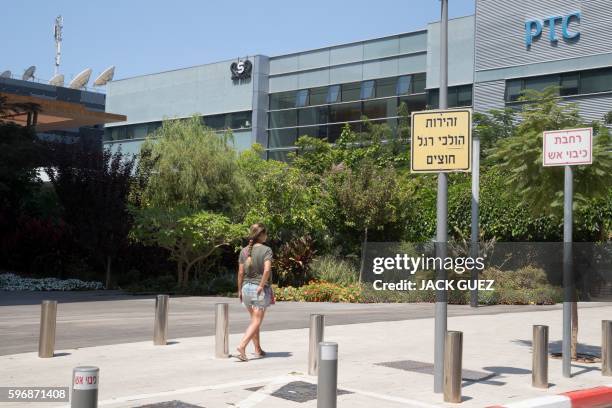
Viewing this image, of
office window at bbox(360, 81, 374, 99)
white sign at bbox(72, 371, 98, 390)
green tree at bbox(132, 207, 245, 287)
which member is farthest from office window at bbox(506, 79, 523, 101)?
white sign at bbox(72, 371, 98, 390)

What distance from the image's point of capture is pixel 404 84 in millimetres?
39000

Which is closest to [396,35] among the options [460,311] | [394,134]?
[394,134]

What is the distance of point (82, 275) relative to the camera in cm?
2733

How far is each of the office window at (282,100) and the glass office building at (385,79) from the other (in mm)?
60

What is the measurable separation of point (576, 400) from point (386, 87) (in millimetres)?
32710

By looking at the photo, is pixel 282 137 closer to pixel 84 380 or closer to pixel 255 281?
pixel 255 281

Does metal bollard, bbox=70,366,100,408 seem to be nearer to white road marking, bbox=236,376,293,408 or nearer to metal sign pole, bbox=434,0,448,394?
white road marking, bbox=236,376,293,408

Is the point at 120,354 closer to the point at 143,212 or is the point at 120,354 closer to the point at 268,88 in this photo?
the point at 143,212

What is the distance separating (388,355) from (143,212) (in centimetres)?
1473

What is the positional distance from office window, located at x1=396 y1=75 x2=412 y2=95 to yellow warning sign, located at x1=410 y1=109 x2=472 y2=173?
31.0m

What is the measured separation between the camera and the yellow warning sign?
821 centimetres

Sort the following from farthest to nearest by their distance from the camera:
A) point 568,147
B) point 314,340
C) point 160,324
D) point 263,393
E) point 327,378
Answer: point 160,324 → point 568,147 → point 314,340 → point 263,393 → point 327,378

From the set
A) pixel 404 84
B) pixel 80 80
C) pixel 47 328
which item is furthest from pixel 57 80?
pixel 47 328

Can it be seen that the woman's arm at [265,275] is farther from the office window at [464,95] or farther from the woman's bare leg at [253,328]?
the office window at [464,95]
